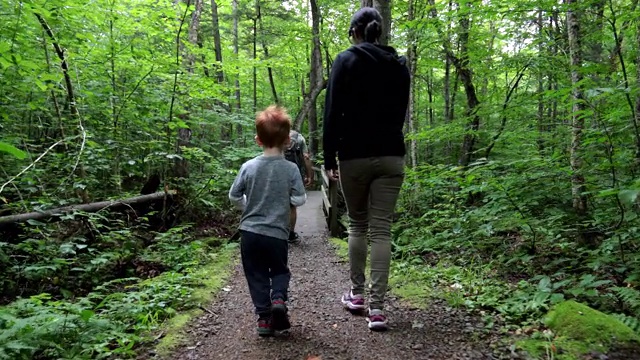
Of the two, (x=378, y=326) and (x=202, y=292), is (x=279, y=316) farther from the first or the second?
(x=202, y=292)

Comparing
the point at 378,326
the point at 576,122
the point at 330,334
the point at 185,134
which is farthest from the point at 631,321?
the point at 185,134

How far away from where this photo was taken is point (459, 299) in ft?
10.4

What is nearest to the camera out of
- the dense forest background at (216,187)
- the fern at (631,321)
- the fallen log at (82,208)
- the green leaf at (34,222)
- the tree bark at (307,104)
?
the fern at (631,321)

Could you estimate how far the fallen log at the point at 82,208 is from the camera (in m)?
4.88

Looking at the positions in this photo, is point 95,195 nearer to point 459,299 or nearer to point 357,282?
point 357,282

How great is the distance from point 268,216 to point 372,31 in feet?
5.12

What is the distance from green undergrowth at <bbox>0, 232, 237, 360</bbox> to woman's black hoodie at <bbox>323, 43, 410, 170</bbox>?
1.96 metres

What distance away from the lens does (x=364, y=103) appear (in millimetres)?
2699

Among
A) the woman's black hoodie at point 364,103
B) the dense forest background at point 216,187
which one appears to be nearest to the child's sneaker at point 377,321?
the dense forest background at point 216,187

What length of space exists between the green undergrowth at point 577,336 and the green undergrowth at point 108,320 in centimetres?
242

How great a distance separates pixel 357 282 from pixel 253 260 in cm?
86

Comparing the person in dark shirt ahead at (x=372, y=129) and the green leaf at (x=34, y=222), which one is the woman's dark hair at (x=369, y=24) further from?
the green leaf at (x=34, y=222)

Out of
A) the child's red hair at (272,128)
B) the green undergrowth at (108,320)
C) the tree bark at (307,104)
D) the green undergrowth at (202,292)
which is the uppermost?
the tree bark at (307,104)

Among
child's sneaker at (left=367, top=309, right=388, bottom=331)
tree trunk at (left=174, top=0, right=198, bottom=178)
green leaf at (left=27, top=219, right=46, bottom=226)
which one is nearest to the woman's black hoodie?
child's sneaker at (left=367, top=309, right=388, bottom=331)
